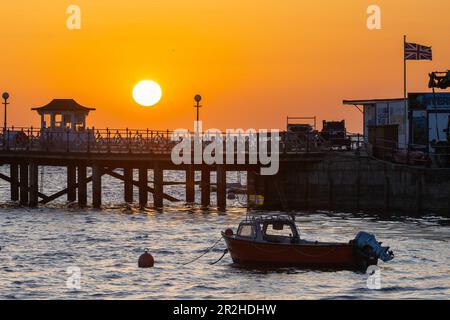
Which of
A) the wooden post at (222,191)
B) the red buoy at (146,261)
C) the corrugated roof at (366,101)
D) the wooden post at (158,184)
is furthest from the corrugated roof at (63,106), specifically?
the red buoy at (146,261)

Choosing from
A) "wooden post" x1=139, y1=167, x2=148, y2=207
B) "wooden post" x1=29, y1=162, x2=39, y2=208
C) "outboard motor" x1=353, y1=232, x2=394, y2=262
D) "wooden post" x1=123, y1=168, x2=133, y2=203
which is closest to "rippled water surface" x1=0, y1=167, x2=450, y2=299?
"outboard motor" x1=353, y1=232, x2=394, y2=262

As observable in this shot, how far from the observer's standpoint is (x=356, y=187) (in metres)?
73.6

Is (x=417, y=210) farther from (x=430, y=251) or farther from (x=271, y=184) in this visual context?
(x=430, y=251)

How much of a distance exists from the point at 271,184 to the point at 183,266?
1192 inches

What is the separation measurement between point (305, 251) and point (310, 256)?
Answer: 342 millimetres

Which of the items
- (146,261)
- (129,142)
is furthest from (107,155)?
(146,261)

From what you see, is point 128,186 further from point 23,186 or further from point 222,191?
point 222,191

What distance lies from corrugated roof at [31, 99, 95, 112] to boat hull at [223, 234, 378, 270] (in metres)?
41.1

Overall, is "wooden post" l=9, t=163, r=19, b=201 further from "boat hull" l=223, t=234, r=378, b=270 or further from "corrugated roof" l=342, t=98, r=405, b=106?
"boat hull" l=223, t=234, r=378, b=270

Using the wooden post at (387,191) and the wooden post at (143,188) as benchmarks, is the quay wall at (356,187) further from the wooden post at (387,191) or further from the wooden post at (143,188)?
the wooden post at (143,188)

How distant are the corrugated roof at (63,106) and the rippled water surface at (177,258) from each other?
1107cm
